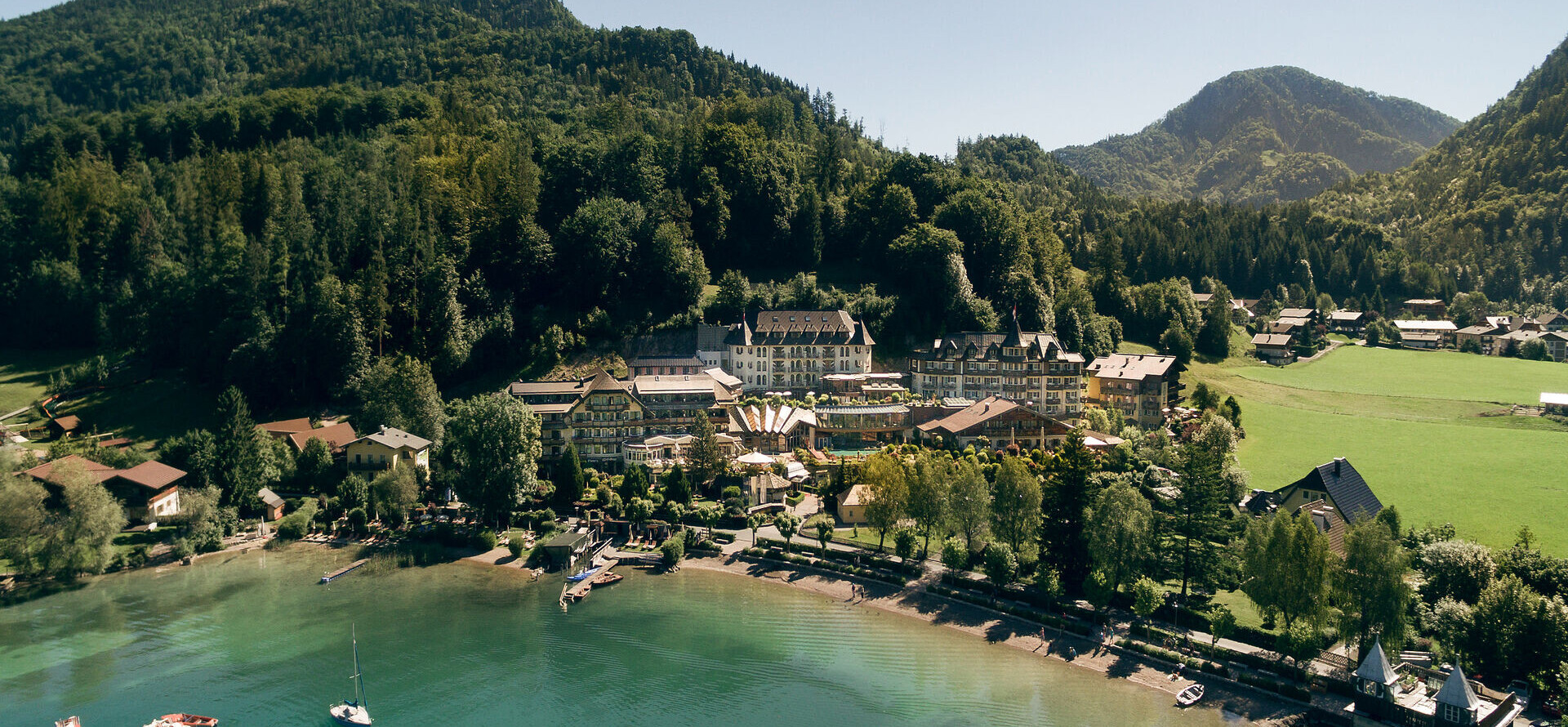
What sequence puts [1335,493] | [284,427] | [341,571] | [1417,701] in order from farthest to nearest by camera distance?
[284,427], [341,571], [1335,493], [1417,701]

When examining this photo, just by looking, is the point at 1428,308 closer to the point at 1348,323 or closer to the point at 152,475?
the point at 1348,323

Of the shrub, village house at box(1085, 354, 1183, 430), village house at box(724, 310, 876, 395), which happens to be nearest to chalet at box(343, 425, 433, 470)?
the shrub

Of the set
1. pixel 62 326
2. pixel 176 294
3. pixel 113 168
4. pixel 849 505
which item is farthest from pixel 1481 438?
pixel 113 168

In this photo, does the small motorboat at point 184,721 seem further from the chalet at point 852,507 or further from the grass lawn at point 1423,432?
the grass lawn at point 1423,432

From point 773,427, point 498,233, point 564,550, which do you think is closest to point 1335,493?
point 773,427

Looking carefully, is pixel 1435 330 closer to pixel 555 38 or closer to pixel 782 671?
pixel 782 671

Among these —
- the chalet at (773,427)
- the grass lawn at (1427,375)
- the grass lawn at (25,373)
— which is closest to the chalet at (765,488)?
the chalet at (773,427)
